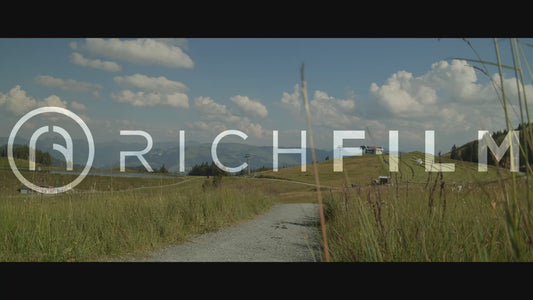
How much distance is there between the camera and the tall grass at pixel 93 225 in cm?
528

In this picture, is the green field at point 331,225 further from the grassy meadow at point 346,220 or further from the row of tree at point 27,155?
the row of tree at point 27,155

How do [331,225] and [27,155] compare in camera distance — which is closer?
[331,225]

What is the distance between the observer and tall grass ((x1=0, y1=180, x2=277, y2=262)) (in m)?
5.28

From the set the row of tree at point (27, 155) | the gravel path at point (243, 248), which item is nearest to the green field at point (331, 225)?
the gravel path at point (243, 248)

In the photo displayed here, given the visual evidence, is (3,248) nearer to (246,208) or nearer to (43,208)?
(43,208)

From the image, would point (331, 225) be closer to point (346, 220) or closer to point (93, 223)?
point (346, 220)

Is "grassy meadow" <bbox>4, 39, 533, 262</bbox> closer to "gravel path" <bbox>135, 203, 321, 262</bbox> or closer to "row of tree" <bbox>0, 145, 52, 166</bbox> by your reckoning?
"gravel path" <bbox>135, 203, 321, 262</bbox>

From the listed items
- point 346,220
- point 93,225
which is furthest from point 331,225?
point 93,225

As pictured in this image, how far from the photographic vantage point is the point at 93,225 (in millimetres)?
6266

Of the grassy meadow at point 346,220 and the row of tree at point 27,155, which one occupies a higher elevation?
the row of tree at point 27,155

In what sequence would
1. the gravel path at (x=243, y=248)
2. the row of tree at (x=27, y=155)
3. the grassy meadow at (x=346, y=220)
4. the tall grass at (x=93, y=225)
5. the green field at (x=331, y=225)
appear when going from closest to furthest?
the grassy meadow at (x=346, y=220) → the green field at (x=331, y=225) → the tall grass at (x=93, y=225) → the gravel path at (x=243, y=248) → the row of tree at (x=27, y=155)
